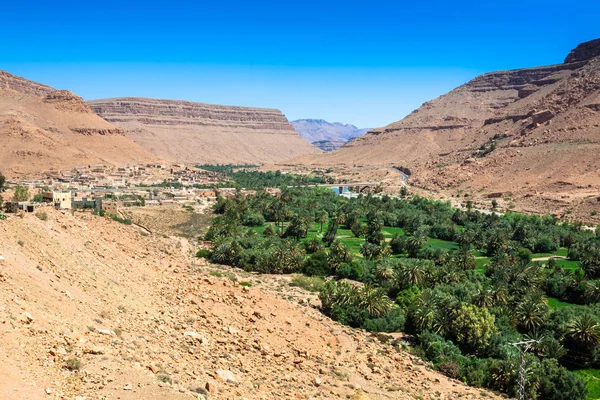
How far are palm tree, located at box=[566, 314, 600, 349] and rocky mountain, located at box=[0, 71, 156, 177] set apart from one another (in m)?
112

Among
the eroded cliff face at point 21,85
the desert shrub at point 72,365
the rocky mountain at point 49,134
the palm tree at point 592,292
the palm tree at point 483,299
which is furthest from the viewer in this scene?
the eroded cliff face at point 21,85

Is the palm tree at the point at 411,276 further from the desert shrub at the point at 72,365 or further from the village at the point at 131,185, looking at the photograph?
the village at the point at 131,185

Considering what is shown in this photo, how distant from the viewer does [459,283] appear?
38656mm

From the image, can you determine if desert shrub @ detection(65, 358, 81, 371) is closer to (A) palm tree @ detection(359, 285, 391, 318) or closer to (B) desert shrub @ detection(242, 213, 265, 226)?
(A) palm tree @ detection(359, 285, 391, 318)

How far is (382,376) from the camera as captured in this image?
75.4 ft

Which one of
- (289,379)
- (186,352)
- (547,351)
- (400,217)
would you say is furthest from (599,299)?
(400,217)

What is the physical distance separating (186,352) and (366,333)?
47.5ft

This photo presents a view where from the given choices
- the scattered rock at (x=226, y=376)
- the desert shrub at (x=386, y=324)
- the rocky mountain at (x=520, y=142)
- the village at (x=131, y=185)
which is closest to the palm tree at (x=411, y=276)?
the desert shrub at (x=386, y=324)

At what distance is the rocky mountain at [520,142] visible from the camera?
317 feet

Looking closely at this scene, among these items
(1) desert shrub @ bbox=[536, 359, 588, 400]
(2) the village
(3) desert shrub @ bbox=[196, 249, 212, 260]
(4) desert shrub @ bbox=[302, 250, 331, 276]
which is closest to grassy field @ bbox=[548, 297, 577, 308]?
(1) desert shrub @ bbox=[536, 359, 588, 400]

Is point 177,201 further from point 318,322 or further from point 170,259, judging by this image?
point 318,322

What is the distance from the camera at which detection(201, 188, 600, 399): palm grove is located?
2706cm

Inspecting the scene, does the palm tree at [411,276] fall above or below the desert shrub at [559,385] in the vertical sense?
above

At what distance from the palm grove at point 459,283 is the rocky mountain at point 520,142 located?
24.5 m
